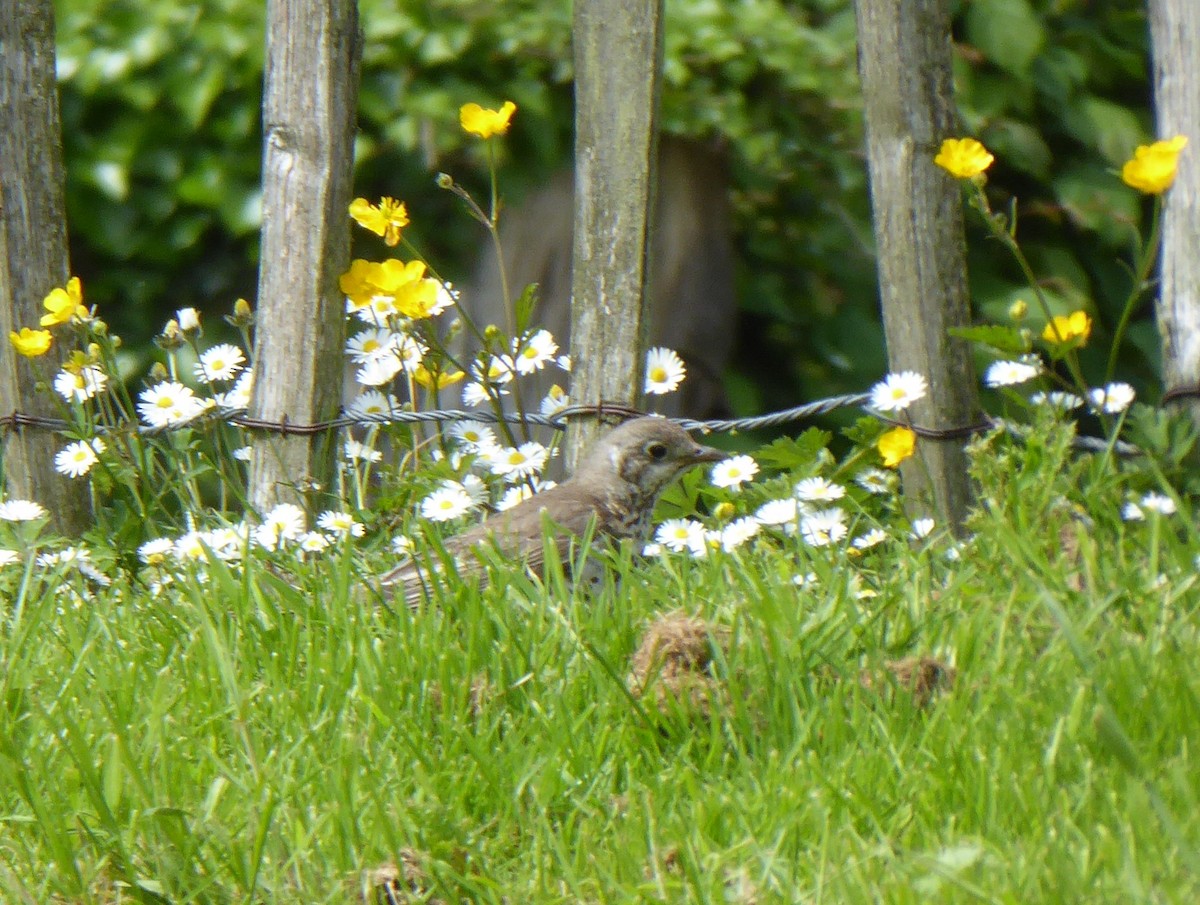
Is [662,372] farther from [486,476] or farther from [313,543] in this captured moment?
[313,543]

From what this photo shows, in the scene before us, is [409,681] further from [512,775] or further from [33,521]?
[33,521]

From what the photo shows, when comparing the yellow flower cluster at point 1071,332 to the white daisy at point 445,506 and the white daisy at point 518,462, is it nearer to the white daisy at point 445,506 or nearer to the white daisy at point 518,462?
the white daisy at point 518,462

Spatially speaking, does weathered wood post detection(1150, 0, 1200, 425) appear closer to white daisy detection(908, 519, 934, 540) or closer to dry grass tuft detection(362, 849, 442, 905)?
white daisy detection(908, 519, 934, 540)

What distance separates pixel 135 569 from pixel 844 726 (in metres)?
2.48

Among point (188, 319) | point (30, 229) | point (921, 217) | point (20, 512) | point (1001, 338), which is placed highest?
point (30, 229)

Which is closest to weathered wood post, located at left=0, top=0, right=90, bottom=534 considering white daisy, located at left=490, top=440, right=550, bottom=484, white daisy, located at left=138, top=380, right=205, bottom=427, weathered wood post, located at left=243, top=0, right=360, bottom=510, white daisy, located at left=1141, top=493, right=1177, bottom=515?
white daisy, located at left=138, top=380, right=205, bottom=427

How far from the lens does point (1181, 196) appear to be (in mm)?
4430

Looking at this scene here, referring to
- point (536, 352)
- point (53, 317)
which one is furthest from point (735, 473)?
point (53, 317)

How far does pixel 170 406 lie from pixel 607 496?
4.17ft

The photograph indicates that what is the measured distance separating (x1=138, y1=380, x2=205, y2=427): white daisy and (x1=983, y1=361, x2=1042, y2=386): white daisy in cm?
214

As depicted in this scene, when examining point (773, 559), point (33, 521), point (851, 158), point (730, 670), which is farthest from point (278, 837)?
point (851, 158)

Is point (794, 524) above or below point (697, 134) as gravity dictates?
below

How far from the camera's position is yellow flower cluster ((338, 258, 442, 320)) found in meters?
4.56

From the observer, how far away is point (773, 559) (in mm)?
4082
